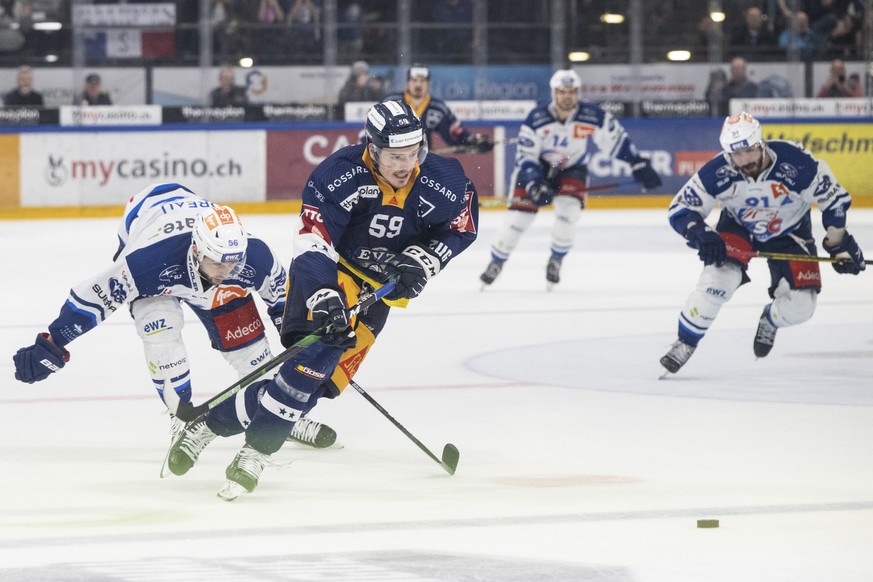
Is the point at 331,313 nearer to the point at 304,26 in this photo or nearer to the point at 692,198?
the point at 692,198

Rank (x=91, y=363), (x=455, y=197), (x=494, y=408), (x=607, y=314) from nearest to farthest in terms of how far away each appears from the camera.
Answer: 1. (x=455, y=197)
2. (x=494, y=408)
3. (x=91, y=363)
4. (x=607, y=314)

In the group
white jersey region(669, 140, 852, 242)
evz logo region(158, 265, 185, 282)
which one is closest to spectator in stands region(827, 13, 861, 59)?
white jersey region(669, 140, 852, 242)

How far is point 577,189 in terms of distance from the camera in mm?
10453

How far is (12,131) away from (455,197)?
1020 centimetres

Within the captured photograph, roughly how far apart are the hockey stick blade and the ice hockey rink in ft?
0.16

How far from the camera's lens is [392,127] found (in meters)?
4.48

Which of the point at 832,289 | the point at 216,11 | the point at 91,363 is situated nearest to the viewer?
the point at 91,363

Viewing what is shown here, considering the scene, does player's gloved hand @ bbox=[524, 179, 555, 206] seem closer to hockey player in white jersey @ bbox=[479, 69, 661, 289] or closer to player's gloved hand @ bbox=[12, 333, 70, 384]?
hockey player in white jersey @ bbox=[479, 69, 661, 289]

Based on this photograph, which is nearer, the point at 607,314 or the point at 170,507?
the point at 170,507

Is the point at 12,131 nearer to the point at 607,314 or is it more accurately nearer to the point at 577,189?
the point at 577,189

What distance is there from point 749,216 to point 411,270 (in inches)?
100

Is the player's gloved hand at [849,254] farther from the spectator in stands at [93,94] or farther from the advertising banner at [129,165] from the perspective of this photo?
the spectator in stands at [93,94]

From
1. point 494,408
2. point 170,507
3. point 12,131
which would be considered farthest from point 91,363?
point 12,131

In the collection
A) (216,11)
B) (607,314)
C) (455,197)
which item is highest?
(216,11)
